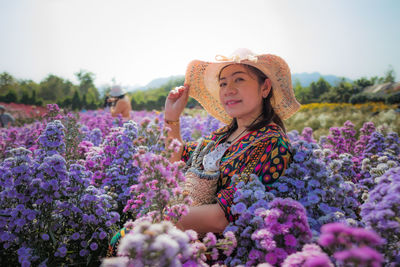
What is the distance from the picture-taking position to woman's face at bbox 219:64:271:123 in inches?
85.4

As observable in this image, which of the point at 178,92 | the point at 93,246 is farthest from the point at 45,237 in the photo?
the point at 178,92

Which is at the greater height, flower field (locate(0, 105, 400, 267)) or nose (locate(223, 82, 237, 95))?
nose (locate(223, 82, 237, 95))

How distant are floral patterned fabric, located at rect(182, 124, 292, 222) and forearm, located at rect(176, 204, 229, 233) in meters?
0.05

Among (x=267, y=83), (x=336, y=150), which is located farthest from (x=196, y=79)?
(x=336, y=150)

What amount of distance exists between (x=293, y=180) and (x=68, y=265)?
187cm

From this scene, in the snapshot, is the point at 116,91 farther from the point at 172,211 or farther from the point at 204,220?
the point at 172,211

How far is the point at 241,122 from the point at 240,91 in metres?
0.32

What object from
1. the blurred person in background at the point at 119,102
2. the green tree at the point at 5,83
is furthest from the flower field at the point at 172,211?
the green tree at the point at 5,83

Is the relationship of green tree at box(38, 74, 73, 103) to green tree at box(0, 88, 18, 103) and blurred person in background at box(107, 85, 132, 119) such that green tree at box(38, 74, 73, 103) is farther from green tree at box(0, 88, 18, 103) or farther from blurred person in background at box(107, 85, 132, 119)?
blurred person in background at box(107, 85, 132, 119)

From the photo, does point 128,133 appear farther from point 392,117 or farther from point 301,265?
point 392,117

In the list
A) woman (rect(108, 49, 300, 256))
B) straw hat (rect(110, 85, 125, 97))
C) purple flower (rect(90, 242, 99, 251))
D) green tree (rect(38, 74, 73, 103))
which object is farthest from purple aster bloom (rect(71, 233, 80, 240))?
green tree (rect(38, 74, 73, 103))

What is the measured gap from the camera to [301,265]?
893mm

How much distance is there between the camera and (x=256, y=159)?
1891 millimetres

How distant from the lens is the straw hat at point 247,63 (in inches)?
86.9
